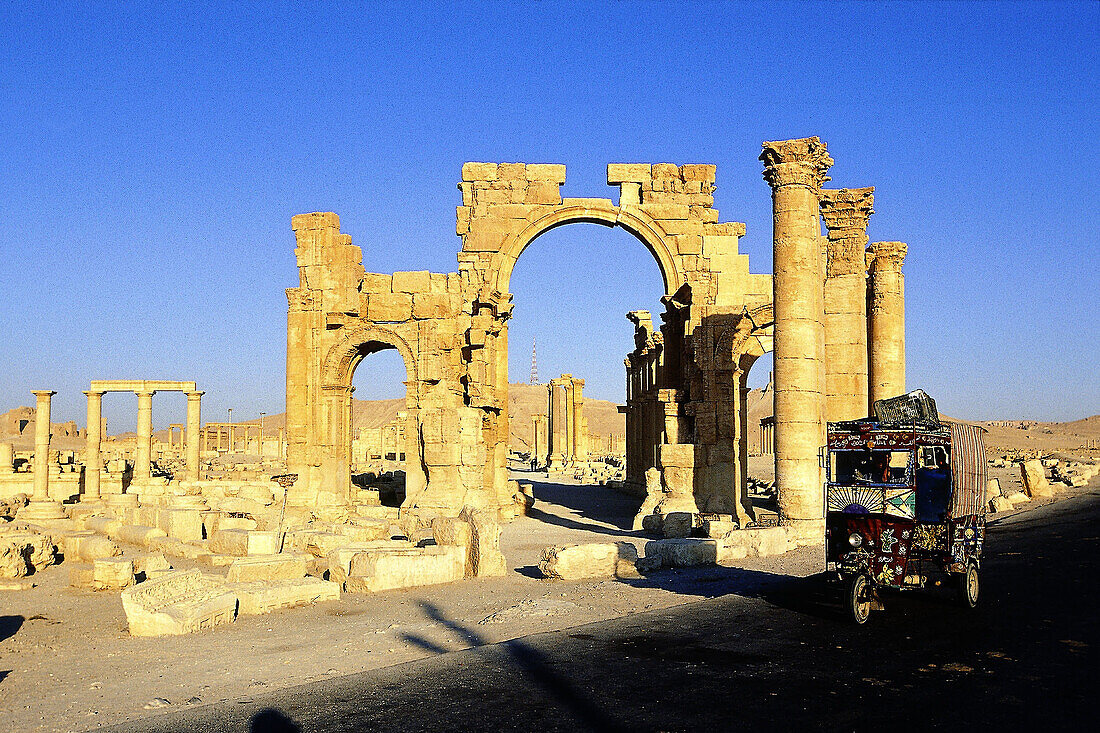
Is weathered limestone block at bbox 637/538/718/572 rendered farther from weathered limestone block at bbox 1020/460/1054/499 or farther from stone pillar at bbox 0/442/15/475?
stone pillar at bbox 0/442/15/475

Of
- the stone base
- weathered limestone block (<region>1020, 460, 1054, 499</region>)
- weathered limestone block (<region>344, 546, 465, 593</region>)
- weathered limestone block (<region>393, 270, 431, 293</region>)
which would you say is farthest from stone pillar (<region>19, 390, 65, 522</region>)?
weathered limestone block (<region>1020, 460, 1054, 499</region>)

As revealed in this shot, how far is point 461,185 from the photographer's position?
79.1 feet

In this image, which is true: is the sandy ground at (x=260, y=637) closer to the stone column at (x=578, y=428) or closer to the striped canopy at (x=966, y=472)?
A: the striped canopy at (x=966, y=472)

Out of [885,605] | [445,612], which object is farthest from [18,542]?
[885,605]

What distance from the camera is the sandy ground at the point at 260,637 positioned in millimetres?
6793

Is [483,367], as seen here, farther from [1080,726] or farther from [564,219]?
[1080,726]

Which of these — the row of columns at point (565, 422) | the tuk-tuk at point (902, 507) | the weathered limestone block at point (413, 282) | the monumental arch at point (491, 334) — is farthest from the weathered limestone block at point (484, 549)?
the row of columns at point (565, 422)

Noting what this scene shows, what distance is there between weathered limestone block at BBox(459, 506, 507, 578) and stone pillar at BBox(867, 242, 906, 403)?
9.94 metres

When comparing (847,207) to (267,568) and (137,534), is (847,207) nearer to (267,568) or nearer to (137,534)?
(267,568)

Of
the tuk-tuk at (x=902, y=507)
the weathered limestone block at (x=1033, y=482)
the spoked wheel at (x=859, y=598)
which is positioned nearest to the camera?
the spoked wheel at (x=859, y=598)

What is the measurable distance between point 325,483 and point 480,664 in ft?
58.8

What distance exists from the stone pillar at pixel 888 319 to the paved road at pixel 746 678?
9.49 meters

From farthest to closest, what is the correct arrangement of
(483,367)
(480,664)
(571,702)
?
1. (483,367)
2. (480,664)
3. (571,702)

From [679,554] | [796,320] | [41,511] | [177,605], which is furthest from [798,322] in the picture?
[41,511]
